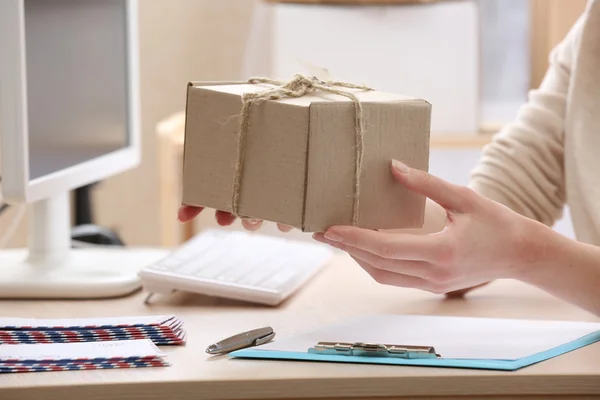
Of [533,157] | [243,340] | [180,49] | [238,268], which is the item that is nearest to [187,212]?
[243,340]

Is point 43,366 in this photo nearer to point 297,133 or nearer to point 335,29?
point 297,133

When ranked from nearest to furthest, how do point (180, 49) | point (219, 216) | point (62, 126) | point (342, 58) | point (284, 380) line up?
point (284, 380)
point (219, 216)
point (62, 126)
point (342, 58)
point (180, 49)

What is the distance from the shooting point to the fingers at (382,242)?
0.86 meters

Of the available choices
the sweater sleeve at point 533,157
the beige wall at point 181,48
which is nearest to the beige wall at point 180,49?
the beige wall at point 181,48

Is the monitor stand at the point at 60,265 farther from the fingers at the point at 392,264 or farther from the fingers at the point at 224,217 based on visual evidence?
the fingers at the point at 392,264

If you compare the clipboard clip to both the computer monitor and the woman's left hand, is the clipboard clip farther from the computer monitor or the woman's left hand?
the computer monitor

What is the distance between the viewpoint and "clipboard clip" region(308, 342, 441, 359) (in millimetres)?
875

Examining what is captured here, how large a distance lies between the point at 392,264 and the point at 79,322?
1.06 feet

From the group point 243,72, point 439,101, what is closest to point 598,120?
point 439,101

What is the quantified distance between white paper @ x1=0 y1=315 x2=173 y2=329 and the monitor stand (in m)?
0.16

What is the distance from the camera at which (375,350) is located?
882mm

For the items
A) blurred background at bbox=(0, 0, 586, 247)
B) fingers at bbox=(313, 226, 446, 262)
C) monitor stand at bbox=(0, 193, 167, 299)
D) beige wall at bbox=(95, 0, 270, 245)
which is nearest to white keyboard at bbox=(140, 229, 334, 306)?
monitor stand at bbox=(0, 193, 167, 299)

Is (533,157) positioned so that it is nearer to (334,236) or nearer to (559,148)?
(559,148)

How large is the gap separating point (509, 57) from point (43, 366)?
1725 millimetres
